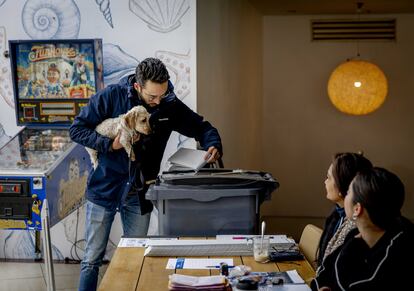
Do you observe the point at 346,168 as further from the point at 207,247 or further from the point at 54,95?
the point at 54,95

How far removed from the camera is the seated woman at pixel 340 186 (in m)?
2.70

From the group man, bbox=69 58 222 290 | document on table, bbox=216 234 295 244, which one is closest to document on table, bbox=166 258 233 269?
document on table, bbox=216 234 295 244

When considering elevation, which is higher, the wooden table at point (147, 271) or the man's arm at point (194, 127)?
the man's arm at point (194, 127)

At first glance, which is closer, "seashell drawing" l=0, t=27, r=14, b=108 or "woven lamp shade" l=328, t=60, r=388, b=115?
"seashell drawing" l=0, t=27, r=14, b=108

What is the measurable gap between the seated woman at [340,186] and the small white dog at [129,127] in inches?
46.5

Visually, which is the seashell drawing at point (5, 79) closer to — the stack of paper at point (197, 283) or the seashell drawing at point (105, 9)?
the seashell drawing at point (105, 9)

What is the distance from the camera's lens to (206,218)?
3344 millimetres

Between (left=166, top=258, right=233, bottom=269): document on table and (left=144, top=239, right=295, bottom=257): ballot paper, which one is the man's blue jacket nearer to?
(left=144, top=239, right=295, bottom=257): ballot paper

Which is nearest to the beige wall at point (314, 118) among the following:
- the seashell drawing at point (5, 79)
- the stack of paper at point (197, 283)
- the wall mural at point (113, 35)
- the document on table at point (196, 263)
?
the wall mural at point (113, 35)

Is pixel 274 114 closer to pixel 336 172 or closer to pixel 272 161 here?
pixel 272 161

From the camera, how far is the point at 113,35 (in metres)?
5.00

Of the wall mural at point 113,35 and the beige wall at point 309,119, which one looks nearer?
the wall mural at point 113,35

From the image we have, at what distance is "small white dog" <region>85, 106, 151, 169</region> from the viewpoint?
139 inches

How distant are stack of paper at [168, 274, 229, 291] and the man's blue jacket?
1.24m
